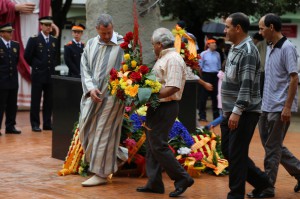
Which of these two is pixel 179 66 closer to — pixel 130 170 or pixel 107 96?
pixel 107 96

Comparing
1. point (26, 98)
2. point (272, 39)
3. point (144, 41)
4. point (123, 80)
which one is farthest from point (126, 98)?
point (26, 98)

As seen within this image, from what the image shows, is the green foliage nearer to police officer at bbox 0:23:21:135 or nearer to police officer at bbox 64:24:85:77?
police officer at bbox 64:24:85:77

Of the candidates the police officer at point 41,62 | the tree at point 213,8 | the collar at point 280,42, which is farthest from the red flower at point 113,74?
the tree at point 213,8

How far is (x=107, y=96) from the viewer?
28.9 feet

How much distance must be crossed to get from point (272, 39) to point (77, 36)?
7.10 meters

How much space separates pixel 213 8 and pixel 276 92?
14012 millimetres

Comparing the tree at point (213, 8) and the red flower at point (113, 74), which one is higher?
the tree at point (213, 8)

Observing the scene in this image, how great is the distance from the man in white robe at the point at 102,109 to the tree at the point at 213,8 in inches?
492

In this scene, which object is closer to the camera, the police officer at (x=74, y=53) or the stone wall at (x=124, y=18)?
the stone wall at (x=124, y=18)

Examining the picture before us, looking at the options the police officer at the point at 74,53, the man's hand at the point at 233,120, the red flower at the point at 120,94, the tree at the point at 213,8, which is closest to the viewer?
the man's hand at the point at 233,120

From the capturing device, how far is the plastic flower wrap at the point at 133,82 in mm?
7992

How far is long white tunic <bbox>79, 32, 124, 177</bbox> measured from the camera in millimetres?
8828

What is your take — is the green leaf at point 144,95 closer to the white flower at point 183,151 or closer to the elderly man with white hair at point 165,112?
the elderly man with white hair at point 165,112

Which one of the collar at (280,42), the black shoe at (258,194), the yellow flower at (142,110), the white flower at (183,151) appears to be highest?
the collar at (280,42)
